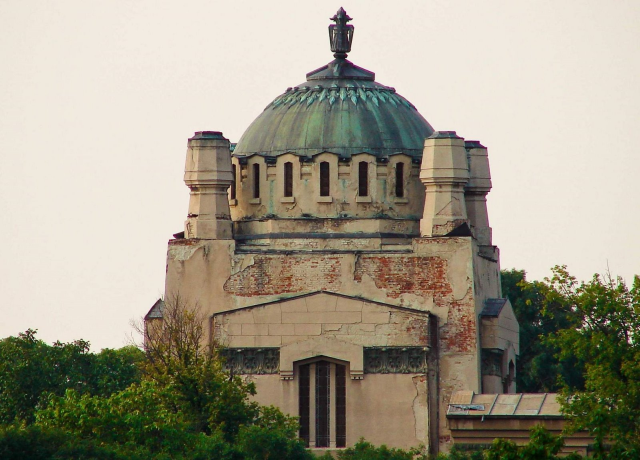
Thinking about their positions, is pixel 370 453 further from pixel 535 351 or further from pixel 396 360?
pixel 535 351

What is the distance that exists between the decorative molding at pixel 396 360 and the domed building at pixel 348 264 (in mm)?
23

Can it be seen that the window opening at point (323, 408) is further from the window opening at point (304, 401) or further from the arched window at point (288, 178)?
the arched window at point (288, 178)

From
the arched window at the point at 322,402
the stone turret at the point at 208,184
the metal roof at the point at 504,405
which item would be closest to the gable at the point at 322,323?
the arched window at the point at 322,402

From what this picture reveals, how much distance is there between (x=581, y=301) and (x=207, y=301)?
1100 centimetres

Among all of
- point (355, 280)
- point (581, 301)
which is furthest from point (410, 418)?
point (581, 301)

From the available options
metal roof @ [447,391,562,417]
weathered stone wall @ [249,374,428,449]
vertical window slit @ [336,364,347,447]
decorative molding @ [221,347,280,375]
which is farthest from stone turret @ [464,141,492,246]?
decorative molding @ [221,347,280,375]

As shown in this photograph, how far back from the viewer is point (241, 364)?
53.6m

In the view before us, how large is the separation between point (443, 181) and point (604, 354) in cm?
948

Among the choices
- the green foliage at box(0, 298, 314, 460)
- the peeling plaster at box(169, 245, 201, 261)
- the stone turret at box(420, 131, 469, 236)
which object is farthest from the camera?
the peeling plaster at box(169, 245, 201, 261)

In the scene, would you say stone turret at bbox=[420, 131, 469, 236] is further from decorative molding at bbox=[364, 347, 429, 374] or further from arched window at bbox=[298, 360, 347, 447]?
arched window at bbox=[298, 360, 347, 447]

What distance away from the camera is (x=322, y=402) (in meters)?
53.6

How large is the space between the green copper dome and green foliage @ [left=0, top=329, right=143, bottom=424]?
8034 mm

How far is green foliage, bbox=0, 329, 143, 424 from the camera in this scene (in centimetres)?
5916

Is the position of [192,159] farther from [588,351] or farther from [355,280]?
[588,351]
